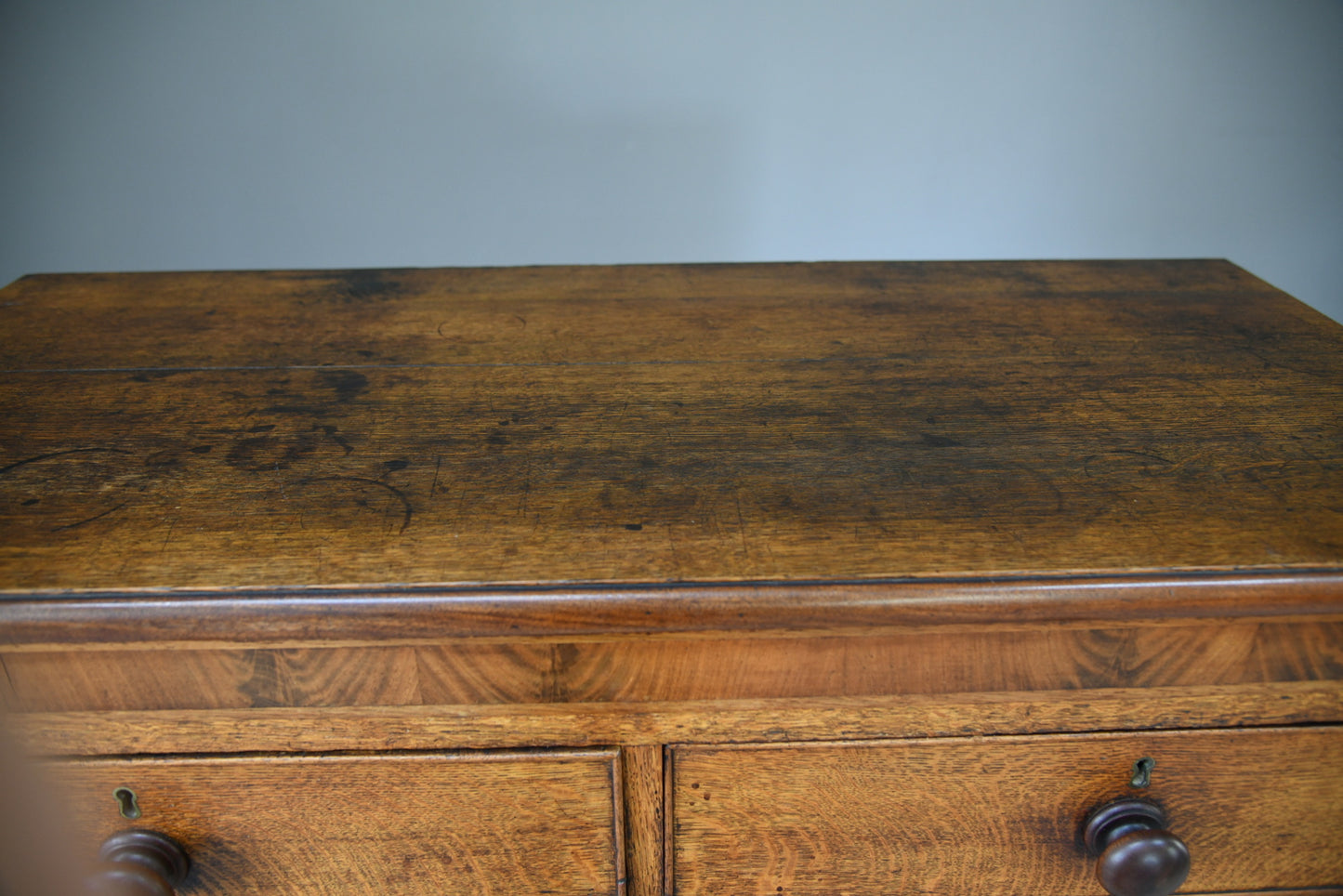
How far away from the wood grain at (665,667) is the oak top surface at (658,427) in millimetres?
55

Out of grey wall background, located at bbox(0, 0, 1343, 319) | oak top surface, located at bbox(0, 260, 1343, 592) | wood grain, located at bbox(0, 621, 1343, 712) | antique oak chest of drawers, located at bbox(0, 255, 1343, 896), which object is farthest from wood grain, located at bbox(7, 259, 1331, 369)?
grey wall background, located at bbox(0, 0, 1343, 319)

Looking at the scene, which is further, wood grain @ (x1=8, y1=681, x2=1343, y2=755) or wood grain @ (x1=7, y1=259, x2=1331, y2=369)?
wood grain @ (x1=7, y1=259, x2=1331, y2=369)

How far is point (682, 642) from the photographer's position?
58 centimetres

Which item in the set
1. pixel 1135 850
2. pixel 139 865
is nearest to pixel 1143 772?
pixel 1135 850

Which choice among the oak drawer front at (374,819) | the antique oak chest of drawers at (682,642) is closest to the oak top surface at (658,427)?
the antique oak chest of drawers at (682,642)

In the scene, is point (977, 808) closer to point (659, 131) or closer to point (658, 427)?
point (658, 427)

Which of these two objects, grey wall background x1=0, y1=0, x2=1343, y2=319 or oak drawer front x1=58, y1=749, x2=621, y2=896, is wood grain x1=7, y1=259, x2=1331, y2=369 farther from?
grey wall background x1=0, y1=0, x2=1343, y2=319

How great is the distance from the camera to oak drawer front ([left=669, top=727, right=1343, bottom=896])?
2.06 ft

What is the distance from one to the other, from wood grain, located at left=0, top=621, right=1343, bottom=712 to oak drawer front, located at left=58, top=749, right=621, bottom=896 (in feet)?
0.16

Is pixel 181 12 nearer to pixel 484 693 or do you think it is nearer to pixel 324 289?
pixel 324 289

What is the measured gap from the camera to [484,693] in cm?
60

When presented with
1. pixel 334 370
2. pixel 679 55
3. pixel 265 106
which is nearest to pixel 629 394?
pixel 334 370

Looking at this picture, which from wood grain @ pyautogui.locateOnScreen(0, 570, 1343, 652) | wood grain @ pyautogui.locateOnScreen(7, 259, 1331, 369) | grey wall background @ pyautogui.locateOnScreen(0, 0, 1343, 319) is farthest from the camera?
grey wall background @ pyautogui.locateOnScreen(0, 0, 1343, 319)

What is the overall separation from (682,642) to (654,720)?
6cm
